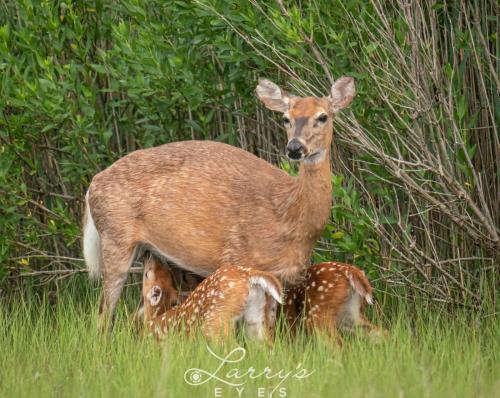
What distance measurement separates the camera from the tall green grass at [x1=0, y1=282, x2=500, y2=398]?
493 centimetres

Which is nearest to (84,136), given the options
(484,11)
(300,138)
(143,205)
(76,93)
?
(76,93)

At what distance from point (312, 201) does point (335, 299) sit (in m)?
0.52

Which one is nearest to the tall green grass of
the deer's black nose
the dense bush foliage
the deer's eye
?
the dense bush foliage

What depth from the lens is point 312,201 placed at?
20.6 feet

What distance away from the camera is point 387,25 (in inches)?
244

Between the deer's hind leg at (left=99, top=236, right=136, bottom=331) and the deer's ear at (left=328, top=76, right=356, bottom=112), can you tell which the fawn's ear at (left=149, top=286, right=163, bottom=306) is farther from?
the deer's ear at (left=328, top=76, right=356, bottom=112)

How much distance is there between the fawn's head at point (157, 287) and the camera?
6598 mm

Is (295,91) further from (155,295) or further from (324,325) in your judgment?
(324,325)

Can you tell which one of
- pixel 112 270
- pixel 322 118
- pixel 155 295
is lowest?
pixel 155 295

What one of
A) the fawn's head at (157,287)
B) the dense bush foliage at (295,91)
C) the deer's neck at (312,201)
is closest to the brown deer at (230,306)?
the fawn's head at (157,287)

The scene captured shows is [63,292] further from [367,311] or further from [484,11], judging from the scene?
[484,11]

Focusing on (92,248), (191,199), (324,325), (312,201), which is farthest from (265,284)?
(92,248)

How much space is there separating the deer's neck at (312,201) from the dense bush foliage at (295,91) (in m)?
0.18

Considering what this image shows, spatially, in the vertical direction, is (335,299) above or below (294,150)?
below
